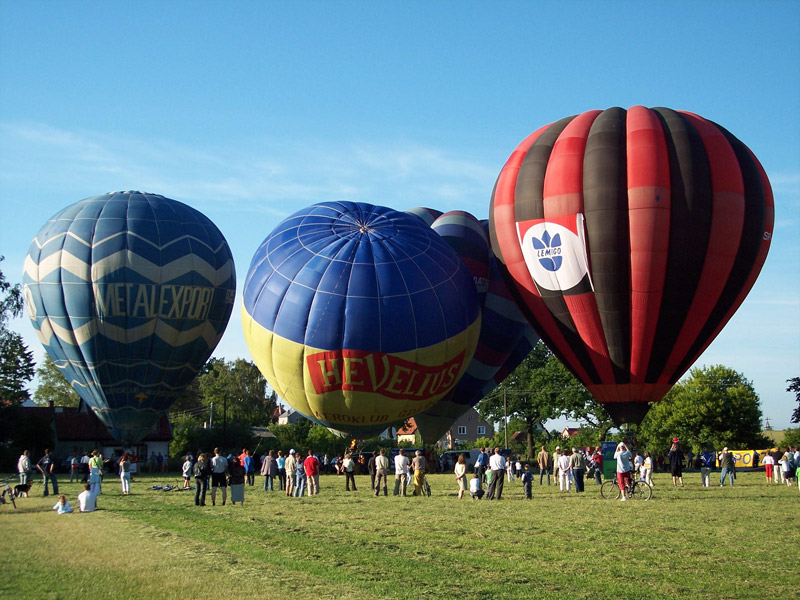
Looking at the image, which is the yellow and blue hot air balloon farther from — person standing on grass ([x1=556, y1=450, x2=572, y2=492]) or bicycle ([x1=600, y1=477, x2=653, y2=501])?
bicycle ([x1=600, y1=477, x2=653, y2=501])

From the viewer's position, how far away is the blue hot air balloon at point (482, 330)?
31.0 m

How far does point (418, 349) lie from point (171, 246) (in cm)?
1396

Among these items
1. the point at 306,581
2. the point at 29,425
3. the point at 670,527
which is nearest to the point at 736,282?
the point at 670,527

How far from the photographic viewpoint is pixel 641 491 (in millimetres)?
23812

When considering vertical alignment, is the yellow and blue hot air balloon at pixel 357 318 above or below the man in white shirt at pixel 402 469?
above

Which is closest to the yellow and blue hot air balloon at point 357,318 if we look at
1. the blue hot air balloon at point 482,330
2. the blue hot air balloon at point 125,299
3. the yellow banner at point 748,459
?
the blue hot air balloon at point 482,330

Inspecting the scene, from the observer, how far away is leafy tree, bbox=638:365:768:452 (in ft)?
192

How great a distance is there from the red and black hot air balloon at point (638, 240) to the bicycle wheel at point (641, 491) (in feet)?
10.3

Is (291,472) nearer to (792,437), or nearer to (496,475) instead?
(496,475)

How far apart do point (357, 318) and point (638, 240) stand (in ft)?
27.8

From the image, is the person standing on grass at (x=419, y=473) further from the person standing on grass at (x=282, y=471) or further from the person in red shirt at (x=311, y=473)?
the person standing on grass at (x=282, y=471)

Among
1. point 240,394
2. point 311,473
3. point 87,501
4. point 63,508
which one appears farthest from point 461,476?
point 240,394

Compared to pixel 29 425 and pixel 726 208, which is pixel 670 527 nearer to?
pixel 726 208

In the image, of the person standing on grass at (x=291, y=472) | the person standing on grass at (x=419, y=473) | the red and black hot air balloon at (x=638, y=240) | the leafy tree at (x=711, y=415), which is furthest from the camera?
the leafy tree at (x=711, y=415)
